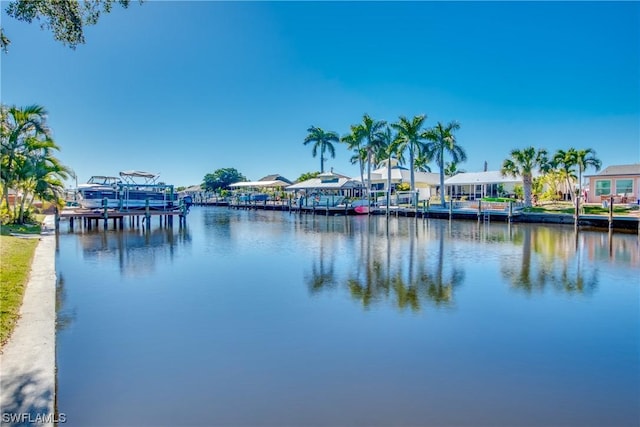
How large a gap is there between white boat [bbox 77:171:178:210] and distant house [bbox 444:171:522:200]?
31.0 meters

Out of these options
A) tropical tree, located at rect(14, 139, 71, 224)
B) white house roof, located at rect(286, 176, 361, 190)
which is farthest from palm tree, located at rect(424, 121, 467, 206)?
tropical tree, located at rect(14, 139, 71, 224)

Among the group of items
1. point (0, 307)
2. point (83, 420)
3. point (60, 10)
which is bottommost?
point (83, 420)

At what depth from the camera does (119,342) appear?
8.52 meters

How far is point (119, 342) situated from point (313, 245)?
15179 mm

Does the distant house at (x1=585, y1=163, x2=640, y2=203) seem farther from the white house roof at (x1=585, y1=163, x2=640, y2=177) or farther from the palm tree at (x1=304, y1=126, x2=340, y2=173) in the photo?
the palm tree at (x1=304, y1=126, x2=340, y2=173)

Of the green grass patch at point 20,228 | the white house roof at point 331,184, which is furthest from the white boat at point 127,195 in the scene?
the white house roof at point 331,184

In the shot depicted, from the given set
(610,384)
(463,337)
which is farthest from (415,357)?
(610,384)

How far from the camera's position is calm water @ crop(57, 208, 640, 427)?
6.16 m

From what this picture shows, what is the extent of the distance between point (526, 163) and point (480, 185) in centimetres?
1504

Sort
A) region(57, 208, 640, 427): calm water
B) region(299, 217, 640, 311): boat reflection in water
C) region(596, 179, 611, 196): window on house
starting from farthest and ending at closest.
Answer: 1. region(596, 179, 611, 196): window on house
2. region(299, 217, 640, 311): boat reflection in water
3. region(57, 208, 640, 427): calm water

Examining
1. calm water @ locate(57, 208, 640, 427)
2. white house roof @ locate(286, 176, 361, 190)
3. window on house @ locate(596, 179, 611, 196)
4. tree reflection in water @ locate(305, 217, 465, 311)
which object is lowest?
calm water @ locate(57, 208, 640, 427)

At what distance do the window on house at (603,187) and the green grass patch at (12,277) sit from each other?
143 ft

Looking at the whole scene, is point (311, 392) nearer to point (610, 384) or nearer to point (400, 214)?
point (610, 384)

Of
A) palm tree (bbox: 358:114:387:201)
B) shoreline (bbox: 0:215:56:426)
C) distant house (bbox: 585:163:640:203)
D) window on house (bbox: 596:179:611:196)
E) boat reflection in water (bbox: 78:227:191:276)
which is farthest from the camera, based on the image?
palm tree (bbox: 358:114:387:201)
